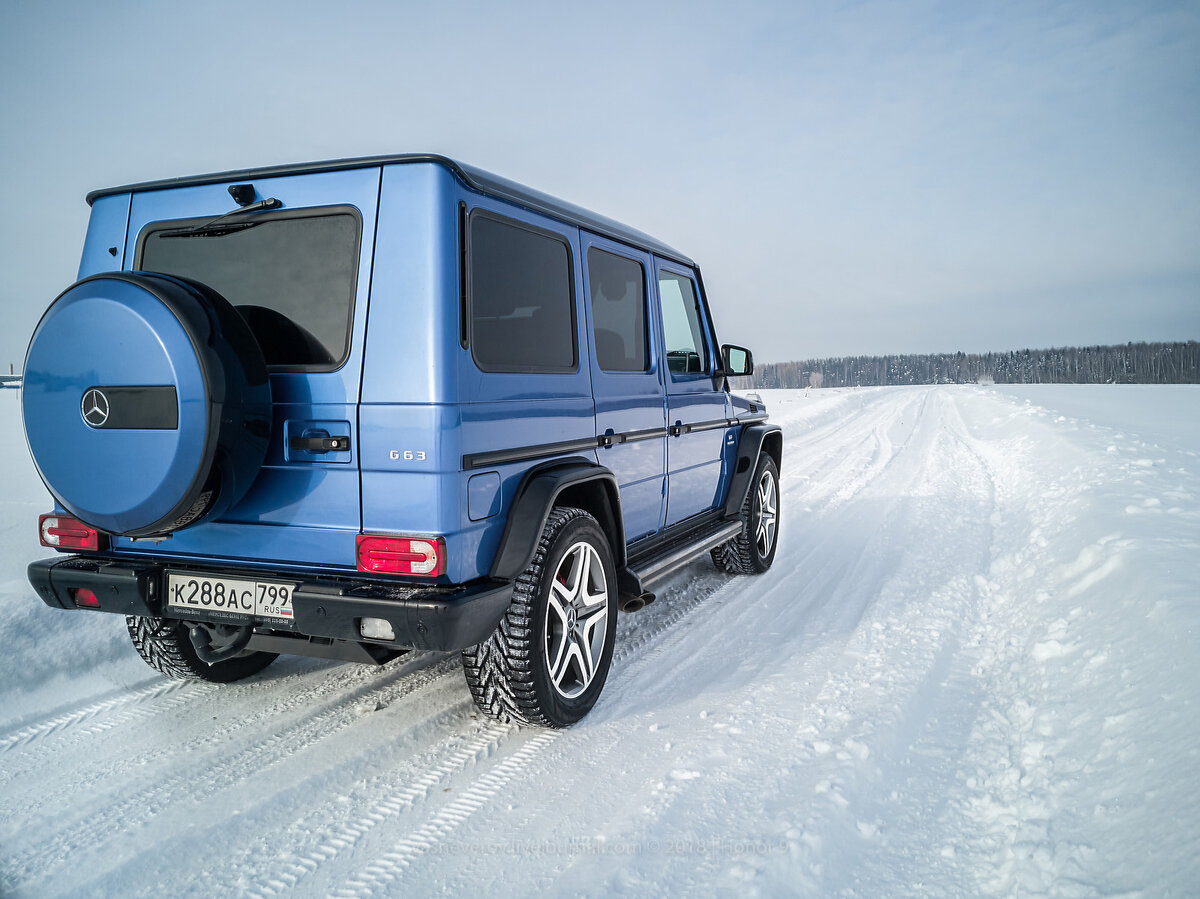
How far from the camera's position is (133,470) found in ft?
7.85

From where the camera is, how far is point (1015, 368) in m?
102

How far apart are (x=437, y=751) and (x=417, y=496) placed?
1.14 m

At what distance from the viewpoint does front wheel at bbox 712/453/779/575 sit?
5375 millimetres

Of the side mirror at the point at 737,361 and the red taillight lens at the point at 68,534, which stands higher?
the side mirror at the point at 737,361

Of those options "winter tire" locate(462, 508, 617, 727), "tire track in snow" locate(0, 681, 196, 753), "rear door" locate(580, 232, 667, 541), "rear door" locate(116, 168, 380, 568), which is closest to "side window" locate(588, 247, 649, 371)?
"rear door" locate(580, 232, 667, 541)

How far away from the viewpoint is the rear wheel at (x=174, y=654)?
3.31 meters

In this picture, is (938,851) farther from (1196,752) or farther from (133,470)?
(133,470)

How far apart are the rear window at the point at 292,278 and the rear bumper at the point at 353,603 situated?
814mm

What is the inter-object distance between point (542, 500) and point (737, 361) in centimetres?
294

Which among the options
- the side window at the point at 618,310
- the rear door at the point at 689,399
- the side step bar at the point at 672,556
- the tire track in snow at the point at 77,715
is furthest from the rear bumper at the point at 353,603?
the rear door at the point at 689,399

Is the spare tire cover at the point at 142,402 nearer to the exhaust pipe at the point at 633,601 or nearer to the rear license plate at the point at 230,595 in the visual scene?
the rear license plate at the point at 230,595

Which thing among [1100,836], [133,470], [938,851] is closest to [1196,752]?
[1100,836]

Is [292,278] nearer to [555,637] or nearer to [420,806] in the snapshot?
[555,637]

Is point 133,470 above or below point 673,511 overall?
above
